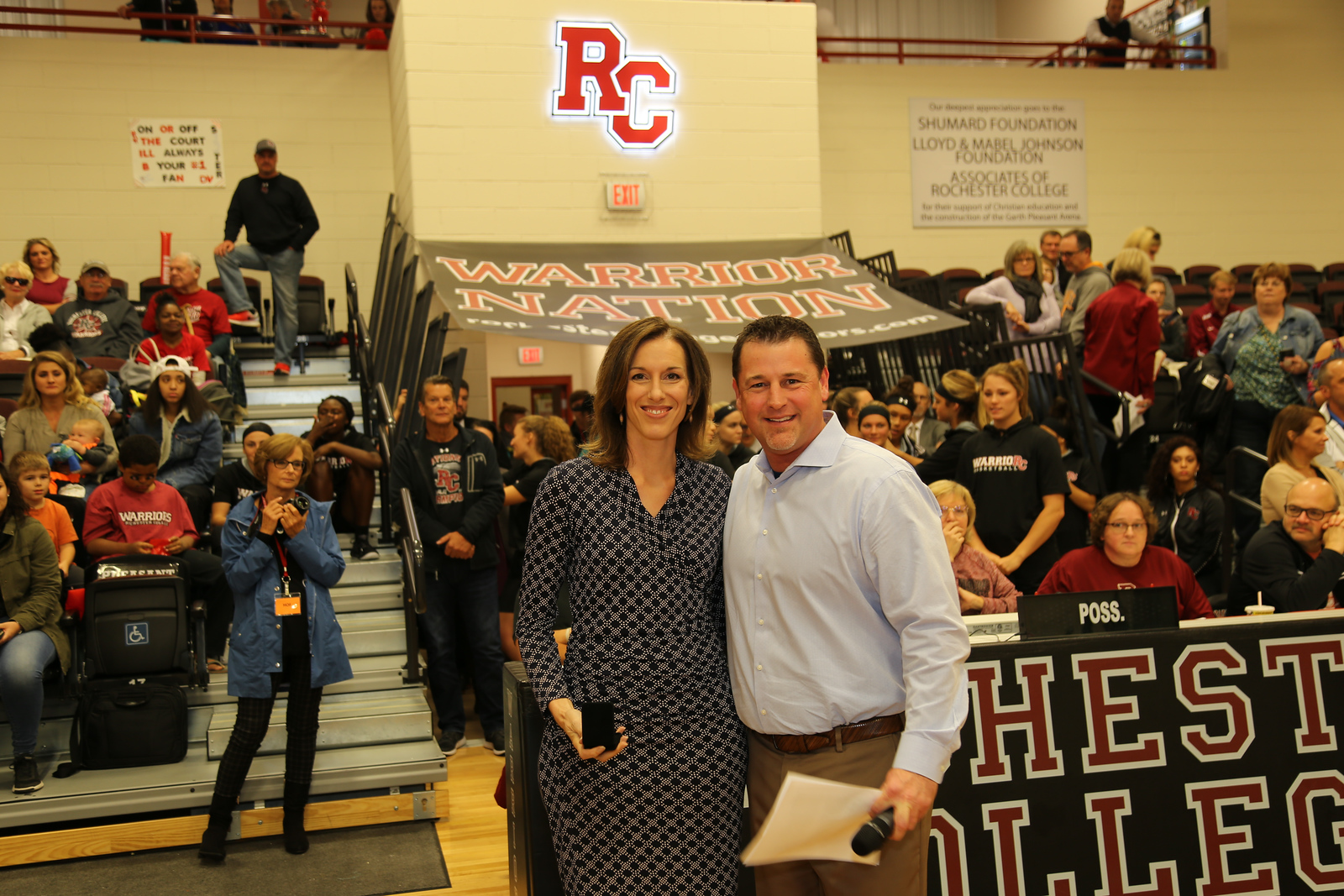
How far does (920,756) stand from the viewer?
5.75ft

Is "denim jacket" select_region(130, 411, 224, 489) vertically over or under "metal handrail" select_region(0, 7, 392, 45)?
under

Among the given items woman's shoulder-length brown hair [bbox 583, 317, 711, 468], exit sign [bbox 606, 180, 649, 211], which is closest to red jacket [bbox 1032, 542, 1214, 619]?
woman's shoulder-length brown hair [bbox 583, 317, 711, 468]

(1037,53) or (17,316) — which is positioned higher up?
(1037,53)

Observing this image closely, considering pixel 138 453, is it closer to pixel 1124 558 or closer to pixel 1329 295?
pixel 1124 558

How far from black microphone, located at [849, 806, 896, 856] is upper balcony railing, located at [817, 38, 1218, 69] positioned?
11.3 m

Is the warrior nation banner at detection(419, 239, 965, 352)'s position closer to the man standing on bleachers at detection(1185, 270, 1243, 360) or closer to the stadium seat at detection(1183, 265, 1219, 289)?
the man standing on bleachers at detection(1185, 270, 1243, 360)

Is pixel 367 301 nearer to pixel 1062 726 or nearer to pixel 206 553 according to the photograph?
pixel 206 553

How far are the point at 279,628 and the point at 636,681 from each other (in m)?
2.68

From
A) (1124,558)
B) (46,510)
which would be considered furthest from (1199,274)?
(46,510)

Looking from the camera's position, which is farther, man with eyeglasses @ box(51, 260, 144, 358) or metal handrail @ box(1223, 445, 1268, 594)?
man with eyeglasses @ box(51, 260, 144, 358)

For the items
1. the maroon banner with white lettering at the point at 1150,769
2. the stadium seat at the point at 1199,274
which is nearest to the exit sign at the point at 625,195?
the stadium seat at the point at 1199,274

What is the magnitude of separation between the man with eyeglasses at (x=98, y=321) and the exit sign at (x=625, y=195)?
3.77 meters

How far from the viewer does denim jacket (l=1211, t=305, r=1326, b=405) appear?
7000 mm

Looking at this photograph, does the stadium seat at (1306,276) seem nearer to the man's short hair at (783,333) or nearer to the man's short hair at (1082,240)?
the man's short hair at (1082,240)
